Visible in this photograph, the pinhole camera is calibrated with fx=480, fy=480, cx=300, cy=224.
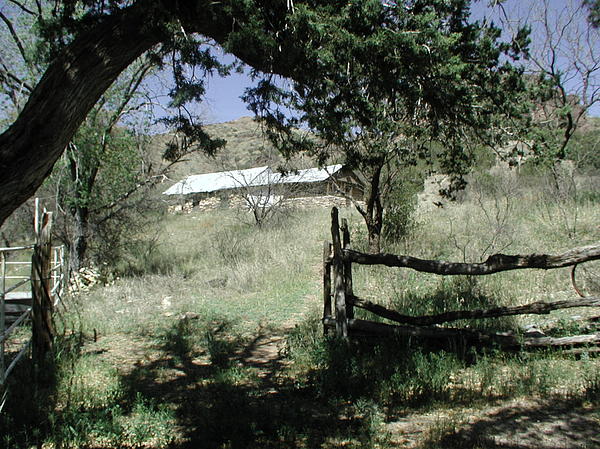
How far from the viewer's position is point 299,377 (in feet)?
17.9

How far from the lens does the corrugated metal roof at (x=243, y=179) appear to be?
21.5 meters

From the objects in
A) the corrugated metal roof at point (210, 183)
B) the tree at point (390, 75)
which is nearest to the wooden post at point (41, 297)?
the tree at point (390, 75)

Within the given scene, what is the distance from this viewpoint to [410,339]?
5547mm

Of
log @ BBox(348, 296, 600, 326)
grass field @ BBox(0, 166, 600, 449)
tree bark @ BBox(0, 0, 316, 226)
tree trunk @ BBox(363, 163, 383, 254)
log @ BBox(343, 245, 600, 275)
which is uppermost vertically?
tree bark @ BBox(0, 0, 316, 226)

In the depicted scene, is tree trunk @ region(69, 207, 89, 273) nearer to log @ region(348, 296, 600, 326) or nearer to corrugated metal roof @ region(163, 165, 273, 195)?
log @ region(348, 296, 600, 326)

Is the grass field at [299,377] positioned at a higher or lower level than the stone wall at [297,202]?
lower

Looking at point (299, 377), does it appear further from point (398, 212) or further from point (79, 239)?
point (79, 239)

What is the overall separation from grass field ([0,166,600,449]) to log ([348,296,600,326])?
1.15 feet

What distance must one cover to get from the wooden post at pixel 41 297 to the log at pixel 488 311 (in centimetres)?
416

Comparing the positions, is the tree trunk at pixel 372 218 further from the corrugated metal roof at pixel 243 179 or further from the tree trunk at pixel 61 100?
the tree trunk at pixel 61 100

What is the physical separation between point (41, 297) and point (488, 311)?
579 centimetres

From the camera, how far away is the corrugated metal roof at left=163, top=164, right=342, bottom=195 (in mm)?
21500

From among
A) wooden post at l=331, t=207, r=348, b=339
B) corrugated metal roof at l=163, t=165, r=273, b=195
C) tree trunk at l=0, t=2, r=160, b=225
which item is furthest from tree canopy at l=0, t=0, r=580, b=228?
corrugated metal roof at l=163, t=165, r=273, b=195

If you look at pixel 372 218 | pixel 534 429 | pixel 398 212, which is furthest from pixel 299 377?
pixel 398 212
